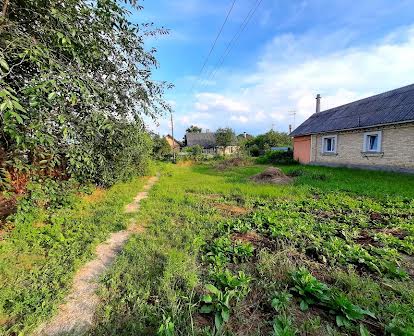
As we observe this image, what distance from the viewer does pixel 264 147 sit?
1452 inches

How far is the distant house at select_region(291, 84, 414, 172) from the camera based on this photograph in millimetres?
10297

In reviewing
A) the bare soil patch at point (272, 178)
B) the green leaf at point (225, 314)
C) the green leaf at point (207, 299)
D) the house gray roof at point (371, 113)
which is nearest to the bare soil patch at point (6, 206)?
the green leaf at point (207, 299)

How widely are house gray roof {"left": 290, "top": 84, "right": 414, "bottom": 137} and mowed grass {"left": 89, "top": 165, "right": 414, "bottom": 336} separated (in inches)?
298

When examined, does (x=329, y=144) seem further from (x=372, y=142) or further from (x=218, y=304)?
(x=218, y=304)

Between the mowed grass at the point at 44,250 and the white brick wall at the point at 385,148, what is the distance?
12386 mm

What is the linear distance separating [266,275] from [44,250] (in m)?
3.42

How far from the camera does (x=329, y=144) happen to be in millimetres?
15453

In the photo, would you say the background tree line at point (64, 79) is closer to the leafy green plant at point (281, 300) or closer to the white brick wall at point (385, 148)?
the leafy green plant at point (281, 300)

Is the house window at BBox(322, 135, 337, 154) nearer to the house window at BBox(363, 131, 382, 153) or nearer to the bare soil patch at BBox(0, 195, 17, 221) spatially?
the house window at BBox(363, 131, 382, 153)

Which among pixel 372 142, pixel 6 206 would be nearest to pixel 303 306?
pixel 6 206

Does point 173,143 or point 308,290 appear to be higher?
point 173,143

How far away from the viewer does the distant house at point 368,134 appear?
33.8 feet

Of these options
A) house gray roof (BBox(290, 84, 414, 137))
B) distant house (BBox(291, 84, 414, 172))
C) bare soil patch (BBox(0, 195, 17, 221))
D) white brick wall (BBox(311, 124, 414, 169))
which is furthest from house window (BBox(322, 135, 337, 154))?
bare soil patch (BBox(0, 195, 17, 221))

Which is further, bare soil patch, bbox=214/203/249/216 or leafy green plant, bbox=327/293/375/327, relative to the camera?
bare soil patch, bbox=214/203/249/216
